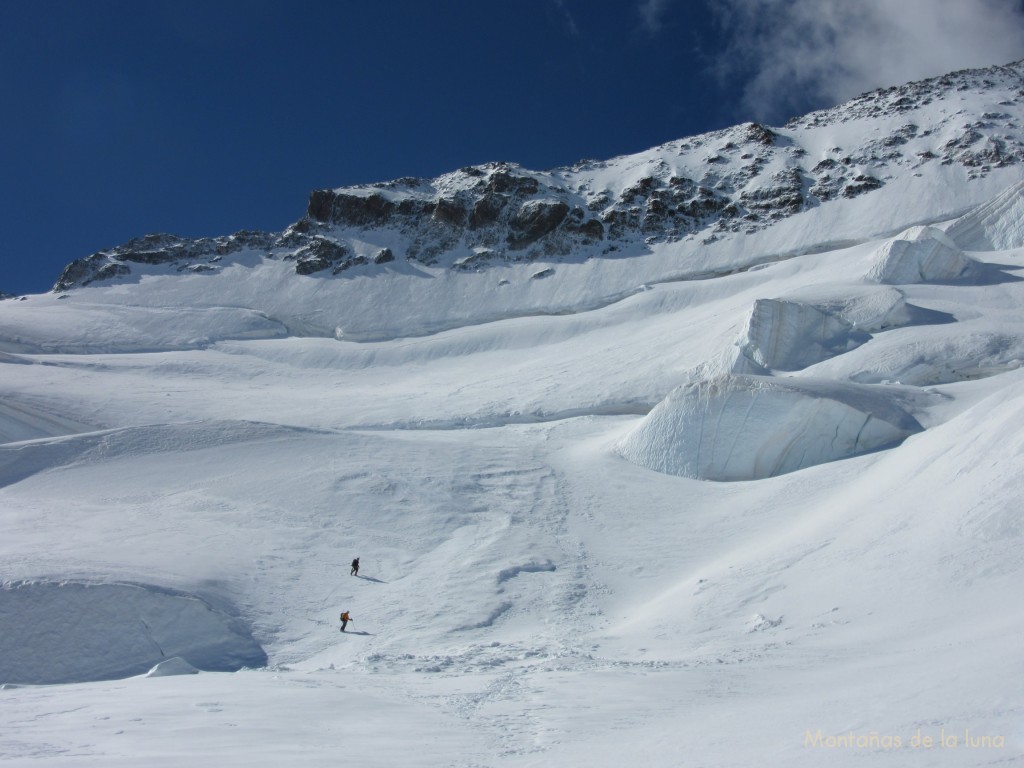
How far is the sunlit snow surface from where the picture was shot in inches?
307

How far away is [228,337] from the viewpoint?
190 feet

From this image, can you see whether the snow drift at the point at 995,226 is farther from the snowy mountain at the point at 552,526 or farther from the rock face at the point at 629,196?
the rock face at the point at 629,196

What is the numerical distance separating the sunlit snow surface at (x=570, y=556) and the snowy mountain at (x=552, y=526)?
0.08 meters

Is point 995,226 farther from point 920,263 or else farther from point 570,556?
point 570,556

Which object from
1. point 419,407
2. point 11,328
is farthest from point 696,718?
point 11,328

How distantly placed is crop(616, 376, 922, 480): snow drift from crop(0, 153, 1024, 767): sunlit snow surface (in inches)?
3.3

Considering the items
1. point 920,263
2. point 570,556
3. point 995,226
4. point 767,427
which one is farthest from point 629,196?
point 570,556

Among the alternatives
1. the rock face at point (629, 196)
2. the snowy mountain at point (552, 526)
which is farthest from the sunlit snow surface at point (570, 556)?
the rock face at point (629, 196)

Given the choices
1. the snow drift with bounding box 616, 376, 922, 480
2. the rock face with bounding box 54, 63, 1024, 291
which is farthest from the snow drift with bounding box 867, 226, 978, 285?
the rock face with bounding box 54, 63, 1024, 291

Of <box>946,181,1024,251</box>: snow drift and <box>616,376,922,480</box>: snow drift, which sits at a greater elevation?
<box>946,181,1024,251</box>: snow drift

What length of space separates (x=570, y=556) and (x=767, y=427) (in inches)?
300

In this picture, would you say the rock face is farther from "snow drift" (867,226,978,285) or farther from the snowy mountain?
"snow drift" (867,226,978,285)

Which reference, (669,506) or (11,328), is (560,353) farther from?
(11,328)

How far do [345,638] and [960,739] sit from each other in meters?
11.1
